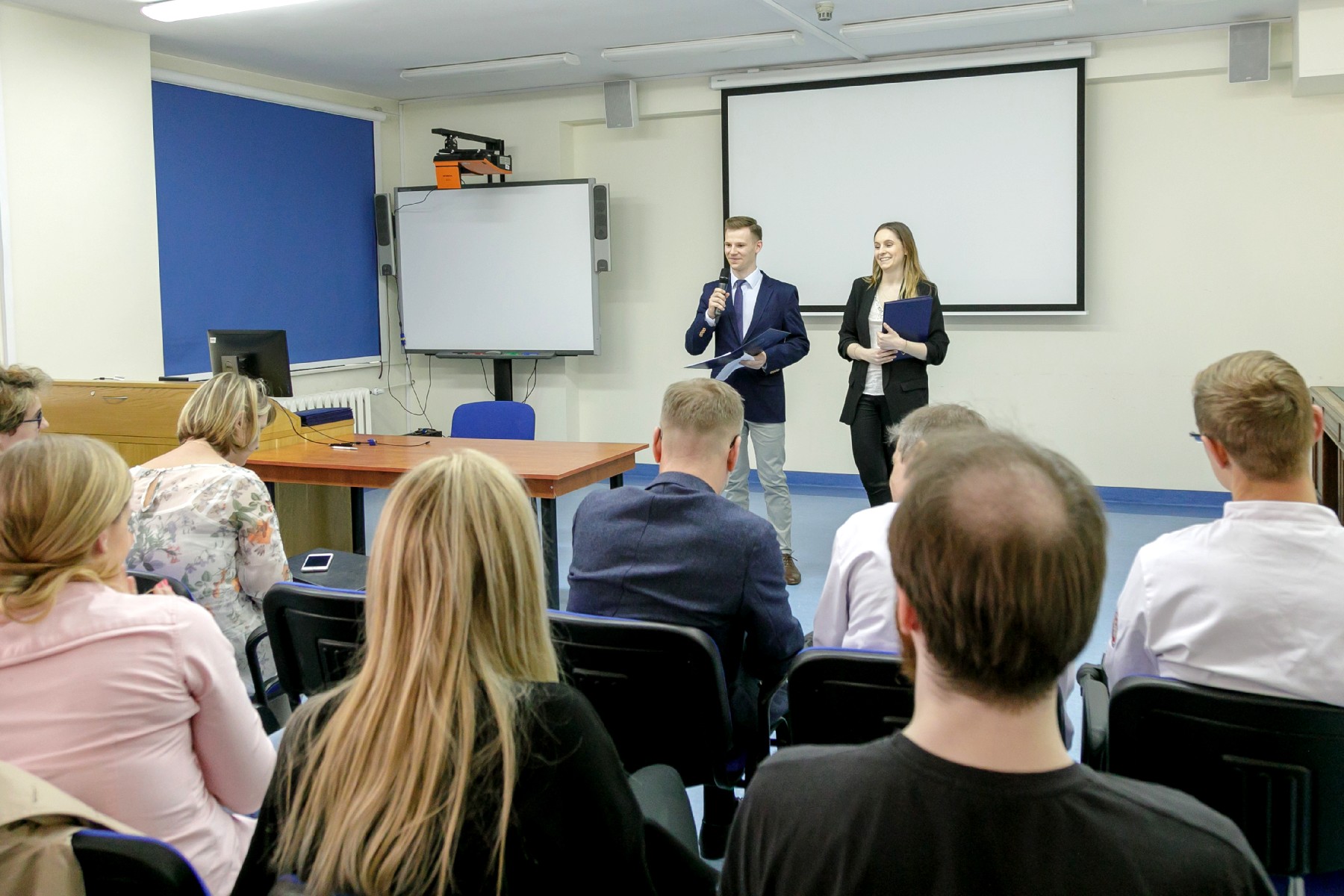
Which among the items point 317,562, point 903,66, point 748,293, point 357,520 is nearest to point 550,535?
point 317,562

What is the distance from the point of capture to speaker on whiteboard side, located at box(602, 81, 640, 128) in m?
6.74

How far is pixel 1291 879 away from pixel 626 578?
1.16 metres

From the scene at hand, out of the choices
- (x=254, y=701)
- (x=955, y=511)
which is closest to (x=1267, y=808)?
(x=955, y=511)

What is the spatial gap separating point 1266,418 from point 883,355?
280 cm

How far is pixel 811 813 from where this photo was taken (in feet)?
2.73

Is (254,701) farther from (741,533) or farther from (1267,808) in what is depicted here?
(1267,808)

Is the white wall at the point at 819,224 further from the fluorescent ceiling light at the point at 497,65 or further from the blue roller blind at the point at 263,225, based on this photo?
the fluorescent ceiling light at the point at 497,65

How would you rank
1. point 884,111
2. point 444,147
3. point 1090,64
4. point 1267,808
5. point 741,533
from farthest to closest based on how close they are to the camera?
point 444,147
point 884,111
point 1090,64
point 741,533
point 1267,808

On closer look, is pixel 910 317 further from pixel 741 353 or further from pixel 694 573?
pixel 694 573

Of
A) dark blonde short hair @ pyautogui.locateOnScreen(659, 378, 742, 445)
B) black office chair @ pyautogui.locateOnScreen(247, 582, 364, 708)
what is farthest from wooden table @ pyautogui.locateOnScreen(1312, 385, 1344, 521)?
black office chair @ pyautogui.locateOnScreen(247, 582, 364, 708)

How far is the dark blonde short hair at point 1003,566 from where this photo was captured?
0.77m

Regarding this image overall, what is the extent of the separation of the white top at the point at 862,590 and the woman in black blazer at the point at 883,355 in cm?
249

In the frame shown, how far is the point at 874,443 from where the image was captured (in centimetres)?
458

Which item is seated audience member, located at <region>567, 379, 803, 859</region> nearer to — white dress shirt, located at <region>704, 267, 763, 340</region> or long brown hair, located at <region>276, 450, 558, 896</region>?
long brown hair, located at <region>276, 450, 558, 896</region>
